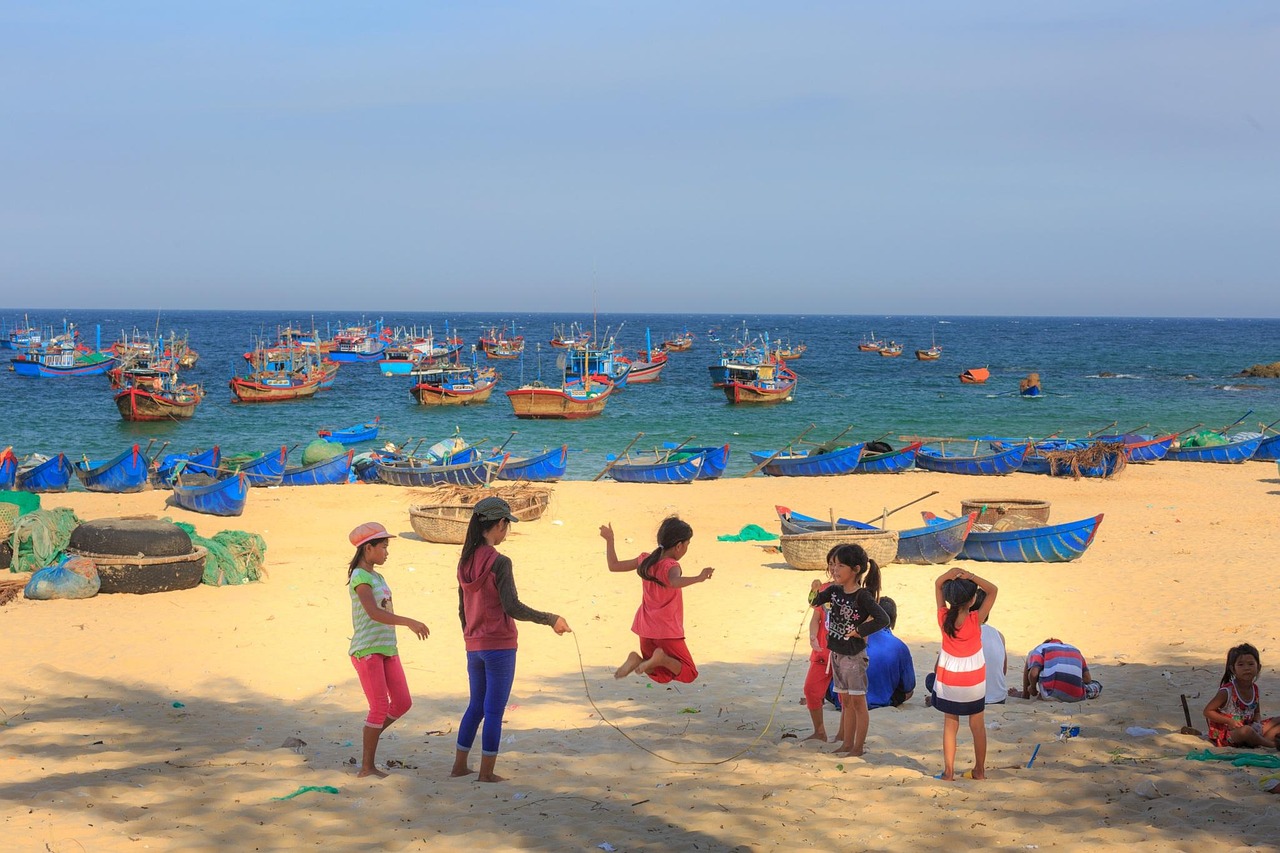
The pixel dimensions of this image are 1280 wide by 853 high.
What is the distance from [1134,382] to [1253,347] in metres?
61.5

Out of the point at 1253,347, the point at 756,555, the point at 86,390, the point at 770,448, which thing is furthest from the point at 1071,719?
the point at 1253,347

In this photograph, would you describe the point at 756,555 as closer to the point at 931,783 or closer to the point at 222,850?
the point at 931,783

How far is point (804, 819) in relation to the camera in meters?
5.58

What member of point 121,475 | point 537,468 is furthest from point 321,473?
point 537,468

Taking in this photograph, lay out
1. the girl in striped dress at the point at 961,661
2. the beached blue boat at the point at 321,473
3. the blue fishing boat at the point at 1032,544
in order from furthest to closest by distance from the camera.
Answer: the beached blue boat at the point at 321,473 < the blue fishing boat at the point at 1032,544 < the girl in striped dress at the point at 961,661

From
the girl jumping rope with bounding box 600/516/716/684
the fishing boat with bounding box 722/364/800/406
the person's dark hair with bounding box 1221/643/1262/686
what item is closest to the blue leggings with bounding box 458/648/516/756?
the girl jumping rope with bounding box 600/516/716/684

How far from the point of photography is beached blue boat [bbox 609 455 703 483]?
2658cm

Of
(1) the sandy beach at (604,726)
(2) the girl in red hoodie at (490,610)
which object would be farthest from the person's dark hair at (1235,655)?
(2) the girl in red hoodie at (490,610)

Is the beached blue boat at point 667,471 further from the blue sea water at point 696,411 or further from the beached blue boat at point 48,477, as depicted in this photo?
the beached blue boat at point 48,477

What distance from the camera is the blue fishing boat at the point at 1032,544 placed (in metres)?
14.7

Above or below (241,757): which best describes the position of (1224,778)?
above

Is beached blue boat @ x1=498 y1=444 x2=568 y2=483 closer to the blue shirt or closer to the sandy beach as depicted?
the sandy beach

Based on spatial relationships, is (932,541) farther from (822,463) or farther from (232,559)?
(822,463)

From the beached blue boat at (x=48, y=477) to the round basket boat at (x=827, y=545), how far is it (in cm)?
1978
